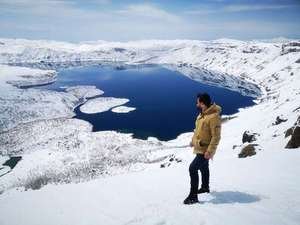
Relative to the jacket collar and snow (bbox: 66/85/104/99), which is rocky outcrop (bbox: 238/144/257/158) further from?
snow (bbox: 66/85/104/99)

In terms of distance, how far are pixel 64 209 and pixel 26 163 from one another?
55120 millimetres

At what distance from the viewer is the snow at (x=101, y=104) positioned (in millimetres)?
114887

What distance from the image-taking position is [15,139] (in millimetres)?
83375

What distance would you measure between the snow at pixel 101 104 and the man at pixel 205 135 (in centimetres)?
10272

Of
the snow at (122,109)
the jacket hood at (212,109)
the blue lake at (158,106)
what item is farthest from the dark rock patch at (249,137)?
the snow at (122,109)

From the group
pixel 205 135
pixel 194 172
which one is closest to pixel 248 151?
pixel 194 172

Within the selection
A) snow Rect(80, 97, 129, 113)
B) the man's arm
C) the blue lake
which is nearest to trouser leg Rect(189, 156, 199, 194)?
the man's arm

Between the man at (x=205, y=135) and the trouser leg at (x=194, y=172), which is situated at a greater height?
the man at (x=205, y=135)

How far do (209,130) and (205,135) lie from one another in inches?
7.8

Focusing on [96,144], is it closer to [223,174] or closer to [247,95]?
[223,174]

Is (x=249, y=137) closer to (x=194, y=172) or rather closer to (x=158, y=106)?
(x=194, y=172)

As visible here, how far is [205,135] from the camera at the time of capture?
33.6 feet

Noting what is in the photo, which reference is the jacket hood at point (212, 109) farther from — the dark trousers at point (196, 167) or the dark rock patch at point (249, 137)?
the dark rock patch at point (249, 137)

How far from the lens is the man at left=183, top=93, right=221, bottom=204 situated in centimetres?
1001
